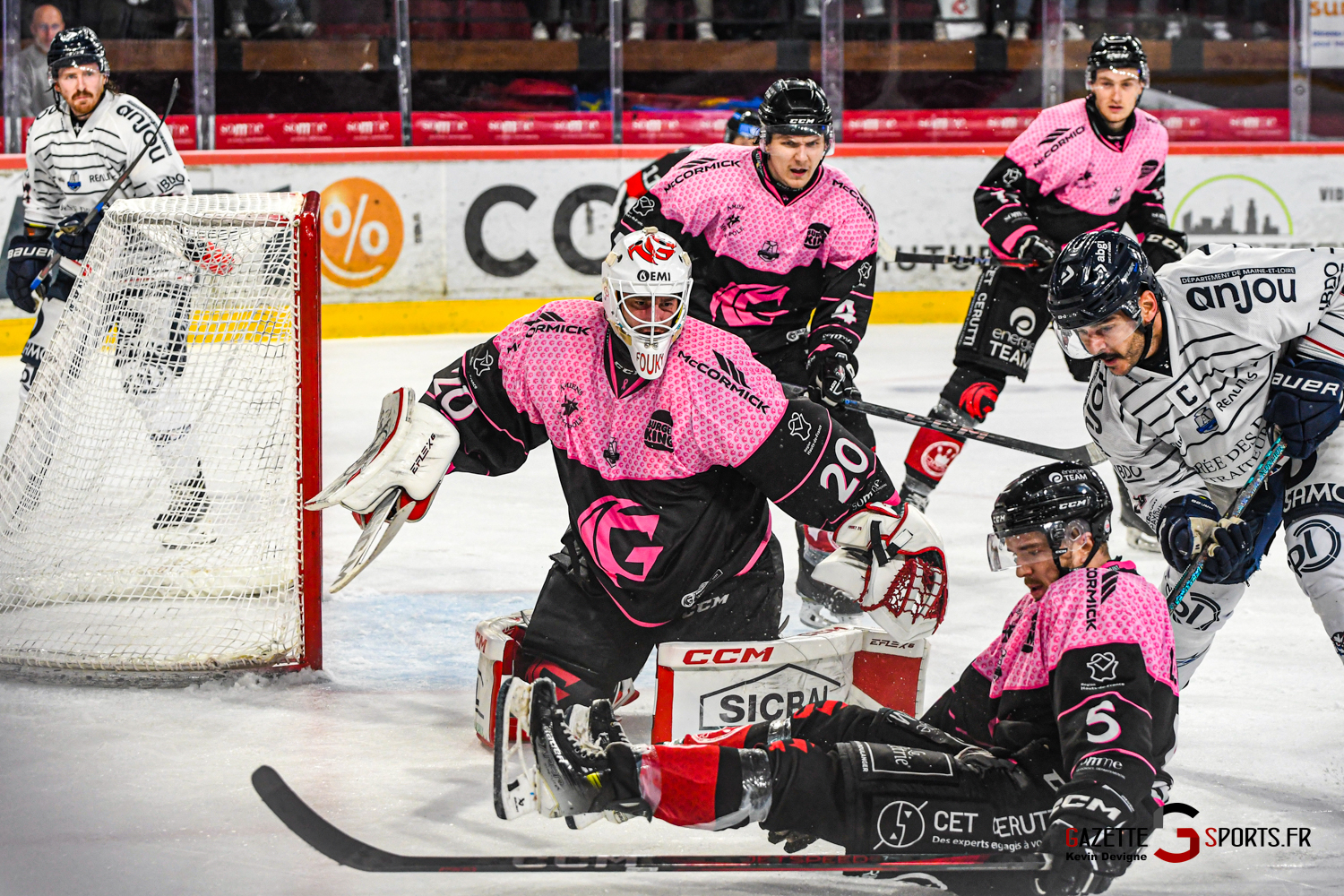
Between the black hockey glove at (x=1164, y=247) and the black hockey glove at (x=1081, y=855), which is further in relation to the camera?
the black hockey glove at (x=1164, y=247)

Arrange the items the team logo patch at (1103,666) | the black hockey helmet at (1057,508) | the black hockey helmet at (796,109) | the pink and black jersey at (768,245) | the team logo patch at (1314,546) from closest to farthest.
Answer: the team logo patch at (1103,666), the black hockey helmet at (1057,508), the team logo patch at (1314,546), the black hockey helmet at (796,109), the pink and black jersey at (768,245)

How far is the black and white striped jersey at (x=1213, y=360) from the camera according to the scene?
2762 millimetres

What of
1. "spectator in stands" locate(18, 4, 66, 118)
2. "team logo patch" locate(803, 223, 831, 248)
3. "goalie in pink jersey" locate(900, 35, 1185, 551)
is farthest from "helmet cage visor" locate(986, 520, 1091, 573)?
"spectator in stands" locate(18, 4, 66, 118)

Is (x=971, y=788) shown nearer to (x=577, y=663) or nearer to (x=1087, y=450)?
(x=577, y=663)

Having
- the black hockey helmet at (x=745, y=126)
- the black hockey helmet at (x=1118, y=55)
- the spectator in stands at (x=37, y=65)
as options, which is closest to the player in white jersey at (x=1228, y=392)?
the black hockey helmet at (x=1118, y=55)

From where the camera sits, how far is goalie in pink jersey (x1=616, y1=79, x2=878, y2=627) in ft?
12.6

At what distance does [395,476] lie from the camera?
113 inches

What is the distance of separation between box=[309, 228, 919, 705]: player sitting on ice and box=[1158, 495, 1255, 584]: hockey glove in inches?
16.7

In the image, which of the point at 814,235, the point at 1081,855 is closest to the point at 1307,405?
the point at 1081,855

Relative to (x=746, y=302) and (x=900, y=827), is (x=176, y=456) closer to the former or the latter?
(x=746, y=302)

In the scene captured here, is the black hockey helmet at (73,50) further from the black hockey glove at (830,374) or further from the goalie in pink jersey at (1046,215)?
the goalie in pink jersey at (1046,215)

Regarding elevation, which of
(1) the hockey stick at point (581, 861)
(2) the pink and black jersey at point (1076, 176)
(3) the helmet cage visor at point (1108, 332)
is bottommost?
(1) the hockey stick at point (581, 861)

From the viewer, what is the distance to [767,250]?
3910 millimetres

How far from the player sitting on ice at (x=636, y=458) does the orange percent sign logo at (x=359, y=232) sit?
5.26m
